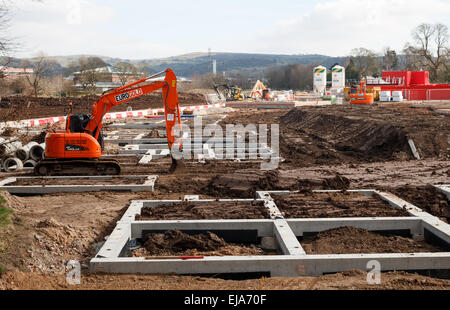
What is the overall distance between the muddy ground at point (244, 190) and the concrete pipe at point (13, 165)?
0.61 m

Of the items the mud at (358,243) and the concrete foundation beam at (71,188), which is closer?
the mud at (358,243)

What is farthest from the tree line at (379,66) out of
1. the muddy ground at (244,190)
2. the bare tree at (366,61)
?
the muddy ground at (244,190)

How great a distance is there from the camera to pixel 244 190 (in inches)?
380

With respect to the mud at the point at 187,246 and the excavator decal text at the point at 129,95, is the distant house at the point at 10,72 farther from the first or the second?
the mud at the point at 187,246

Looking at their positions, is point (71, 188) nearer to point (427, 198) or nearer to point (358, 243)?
point (358, 243)

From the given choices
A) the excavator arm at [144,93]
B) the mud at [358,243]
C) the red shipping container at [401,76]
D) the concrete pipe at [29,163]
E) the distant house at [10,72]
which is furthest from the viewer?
the red shipping container at [401,76]

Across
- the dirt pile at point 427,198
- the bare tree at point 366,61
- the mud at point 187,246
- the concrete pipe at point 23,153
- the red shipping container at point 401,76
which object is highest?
the bare tree at point 366,61

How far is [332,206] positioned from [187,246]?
10.1 ft

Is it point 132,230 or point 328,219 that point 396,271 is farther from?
point 132,230

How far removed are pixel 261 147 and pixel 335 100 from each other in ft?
89.9

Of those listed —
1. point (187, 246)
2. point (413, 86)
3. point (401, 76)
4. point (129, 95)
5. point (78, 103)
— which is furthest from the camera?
point (401, 76)

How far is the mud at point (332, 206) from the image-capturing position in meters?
7.86

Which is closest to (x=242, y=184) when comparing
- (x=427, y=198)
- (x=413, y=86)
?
(x=427, y=198)
